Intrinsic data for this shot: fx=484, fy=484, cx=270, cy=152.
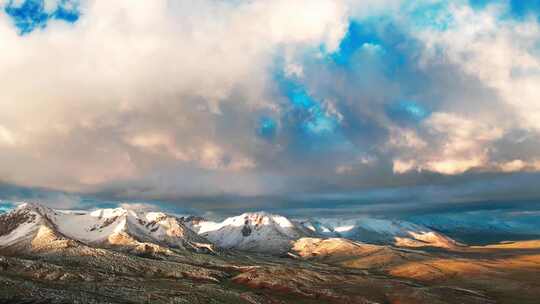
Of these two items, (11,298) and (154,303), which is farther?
(154,303)

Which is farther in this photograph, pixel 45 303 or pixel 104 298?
pixel 104 298

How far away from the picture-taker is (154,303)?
196 metres

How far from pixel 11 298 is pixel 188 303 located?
218ft

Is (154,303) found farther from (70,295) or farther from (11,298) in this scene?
(11,298)

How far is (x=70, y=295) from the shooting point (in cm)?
19600

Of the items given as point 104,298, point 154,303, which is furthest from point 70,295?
point 154,303

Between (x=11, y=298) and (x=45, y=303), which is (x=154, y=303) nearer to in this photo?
(x=45, y=303)

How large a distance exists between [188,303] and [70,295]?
156 feet

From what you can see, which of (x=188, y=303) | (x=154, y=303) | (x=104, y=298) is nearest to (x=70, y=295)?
(x=104, y=298)

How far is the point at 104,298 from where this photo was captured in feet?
643

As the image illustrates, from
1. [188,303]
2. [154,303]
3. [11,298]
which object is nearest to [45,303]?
[11,298]

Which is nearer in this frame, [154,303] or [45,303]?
[45,303]

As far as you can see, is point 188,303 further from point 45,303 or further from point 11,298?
point 11,298

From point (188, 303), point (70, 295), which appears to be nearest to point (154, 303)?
point (188, 303)
